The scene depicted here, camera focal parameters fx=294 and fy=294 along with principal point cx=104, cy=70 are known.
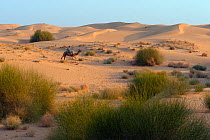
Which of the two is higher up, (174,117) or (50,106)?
(174,117)

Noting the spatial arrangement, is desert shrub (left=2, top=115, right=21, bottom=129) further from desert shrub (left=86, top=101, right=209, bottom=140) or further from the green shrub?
desert shrub (left=86, top=101, right=209, bottom=140)

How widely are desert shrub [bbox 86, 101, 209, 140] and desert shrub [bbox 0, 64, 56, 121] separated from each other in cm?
485

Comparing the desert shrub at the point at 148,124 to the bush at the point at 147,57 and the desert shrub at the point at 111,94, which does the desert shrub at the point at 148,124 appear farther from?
the bush at the point at 147,57

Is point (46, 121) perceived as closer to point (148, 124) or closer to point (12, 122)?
point (12, 122)

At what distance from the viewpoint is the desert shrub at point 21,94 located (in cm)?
1098

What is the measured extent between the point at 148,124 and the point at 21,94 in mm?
6351

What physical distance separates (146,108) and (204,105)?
728 centimetres

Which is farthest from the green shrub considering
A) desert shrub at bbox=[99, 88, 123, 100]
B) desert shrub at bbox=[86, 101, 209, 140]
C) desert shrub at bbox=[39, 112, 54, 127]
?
desert shrub at bbox=[99, 88, 123, 100]

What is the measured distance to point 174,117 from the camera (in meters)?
6.24

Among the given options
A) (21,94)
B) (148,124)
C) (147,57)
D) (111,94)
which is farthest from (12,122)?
(147,57)

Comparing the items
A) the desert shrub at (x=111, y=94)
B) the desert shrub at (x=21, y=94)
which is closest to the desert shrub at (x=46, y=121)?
the desert shrub at (x=21, y=94)

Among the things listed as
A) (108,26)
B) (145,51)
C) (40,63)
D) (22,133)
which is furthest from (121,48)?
(108,26)

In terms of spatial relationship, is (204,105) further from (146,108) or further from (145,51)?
(145,51)

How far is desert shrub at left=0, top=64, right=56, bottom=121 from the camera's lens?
10984 mm
